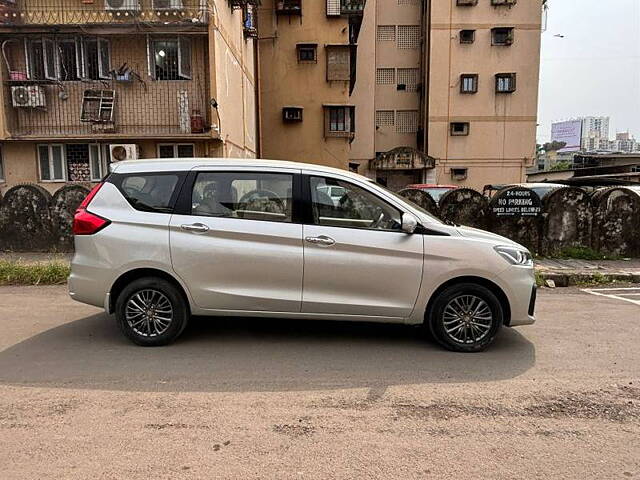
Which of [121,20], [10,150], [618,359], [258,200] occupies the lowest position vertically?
[618,359]

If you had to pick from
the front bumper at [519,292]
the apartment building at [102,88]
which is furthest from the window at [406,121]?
the front bumper at [519,292]

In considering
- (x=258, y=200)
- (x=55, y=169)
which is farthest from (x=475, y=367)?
(x=55, y=169)

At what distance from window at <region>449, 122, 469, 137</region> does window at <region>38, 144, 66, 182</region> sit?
2159 centimetres

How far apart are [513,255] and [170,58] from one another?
1263 cm

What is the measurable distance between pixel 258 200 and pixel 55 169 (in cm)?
1270

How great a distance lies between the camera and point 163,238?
191 inches

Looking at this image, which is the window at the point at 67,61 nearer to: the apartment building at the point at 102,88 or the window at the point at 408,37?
the apartment building at the point at 102,88

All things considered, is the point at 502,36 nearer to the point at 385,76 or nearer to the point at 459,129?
the point at 459,129

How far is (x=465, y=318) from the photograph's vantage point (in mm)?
4934

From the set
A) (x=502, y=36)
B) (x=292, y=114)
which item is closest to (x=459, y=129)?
(x=502, y=36)

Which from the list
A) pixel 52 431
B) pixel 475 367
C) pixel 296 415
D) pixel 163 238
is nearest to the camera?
pixel 52 431

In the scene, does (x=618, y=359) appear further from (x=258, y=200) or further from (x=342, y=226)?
(x=258, y=200)

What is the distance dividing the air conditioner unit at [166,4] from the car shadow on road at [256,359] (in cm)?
1071

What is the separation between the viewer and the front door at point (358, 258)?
4777mm
